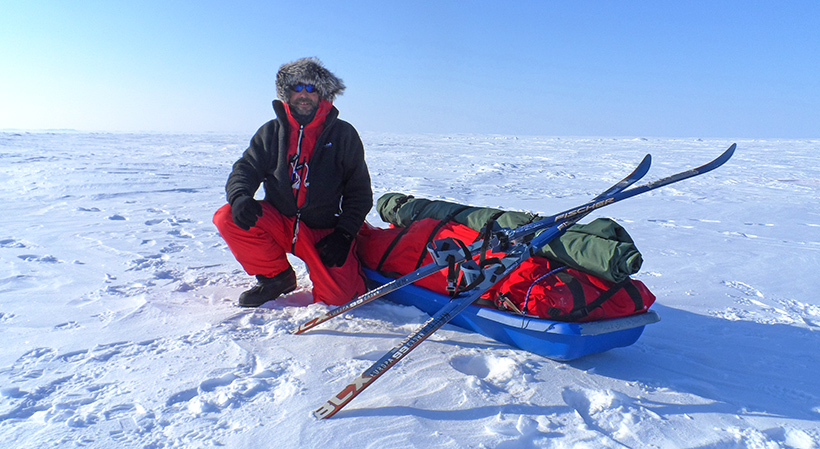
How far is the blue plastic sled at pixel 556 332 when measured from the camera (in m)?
1.99

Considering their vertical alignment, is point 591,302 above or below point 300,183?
below

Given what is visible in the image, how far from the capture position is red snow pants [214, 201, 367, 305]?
Answer: 2.67 meters

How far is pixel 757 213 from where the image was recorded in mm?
6254

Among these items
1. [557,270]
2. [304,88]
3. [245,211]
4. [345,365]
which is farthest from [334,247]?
[557,270]

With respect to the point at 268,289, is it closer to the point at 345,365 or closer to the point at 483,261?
the point at 345,365

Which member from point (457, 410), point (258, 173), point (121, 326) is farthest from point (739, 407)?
point (121, 326)

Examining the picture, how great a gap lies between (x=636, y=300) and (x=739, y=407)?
0.54 metres

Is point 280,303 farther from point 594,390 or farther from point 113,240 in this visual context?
point 113,240

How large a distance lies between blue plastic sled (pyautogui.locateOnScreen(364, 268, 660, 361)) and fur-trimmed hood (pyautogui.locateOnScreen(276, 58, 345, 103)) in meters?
1.56

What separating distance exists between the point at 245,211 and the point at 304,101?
30.7 inches

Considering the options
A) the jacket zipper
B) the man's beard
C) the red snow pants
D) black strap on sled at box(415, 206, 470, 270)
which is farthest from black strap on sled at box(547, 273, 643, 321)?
the man's beard

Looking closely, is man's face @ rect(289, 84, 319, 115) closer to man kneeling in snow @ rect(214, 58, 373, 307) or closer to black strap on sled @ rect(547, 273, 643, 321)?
man kneeling in snow @ rect(214, 58, 373, 307)

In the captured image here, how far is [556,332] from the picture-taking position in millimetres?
2012

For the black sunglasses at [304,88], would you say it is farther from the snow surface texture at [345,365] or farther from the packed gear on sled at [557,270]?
the snow surface texture at [345,365]
